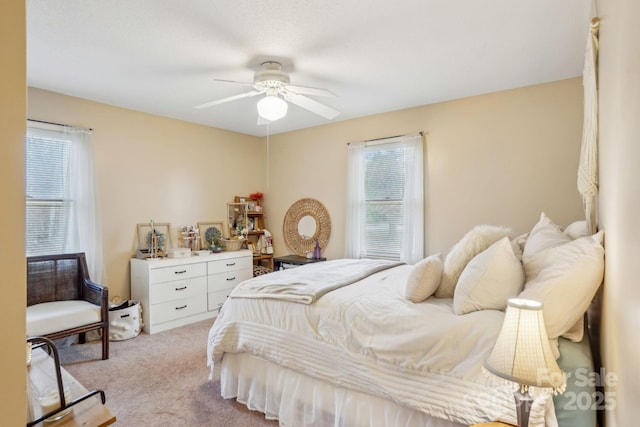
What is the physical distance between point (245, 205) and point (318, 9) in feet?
11.5

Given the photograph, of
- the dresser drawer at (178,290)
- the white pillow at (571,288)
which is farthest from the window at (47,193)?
the white pillow at (571,288)

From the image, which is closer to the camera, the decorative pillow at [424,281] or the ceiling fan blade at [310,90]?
the decorative pillow at [424,281]

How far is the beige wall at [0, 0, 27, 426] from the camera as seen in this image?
2.41ft

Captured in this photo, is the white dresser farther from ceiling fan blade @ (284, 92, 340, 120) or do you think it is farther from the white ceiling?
ceiling fan blade @ (284, 92, 340, 120)

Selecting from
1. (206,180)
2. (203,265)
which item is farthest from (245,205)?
(203,265)

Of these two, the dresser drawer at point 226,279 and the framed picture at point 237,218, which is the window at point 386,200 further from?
the framed picture at point 237,218

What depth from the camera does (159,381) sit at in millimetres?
2633

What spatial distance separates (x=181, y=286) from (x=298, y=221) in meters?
1.87

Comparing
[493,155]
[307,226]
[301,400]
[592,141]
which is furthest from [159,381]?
[493,155]

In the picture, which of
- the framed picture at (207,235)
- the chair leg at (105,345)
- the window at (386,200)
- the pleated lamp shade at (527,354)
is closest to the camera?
the pleated lamp shade at (527,354)

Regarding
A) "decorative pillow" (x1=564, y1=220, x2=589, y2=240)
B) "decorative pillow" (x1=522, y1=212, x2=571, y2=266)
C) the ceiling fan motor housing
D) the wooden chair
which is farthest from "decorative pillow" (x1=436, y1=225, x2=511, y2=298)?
the wooden chair

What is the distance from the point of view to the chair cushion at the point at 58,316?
266 cm

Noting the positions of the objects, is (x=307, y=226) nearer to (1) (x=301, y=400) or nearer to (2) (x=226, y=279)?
(2) (x=226, y=279)

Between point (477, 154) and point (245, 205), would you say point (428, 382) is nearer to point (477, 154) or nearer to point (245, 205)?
point (477, 154)
